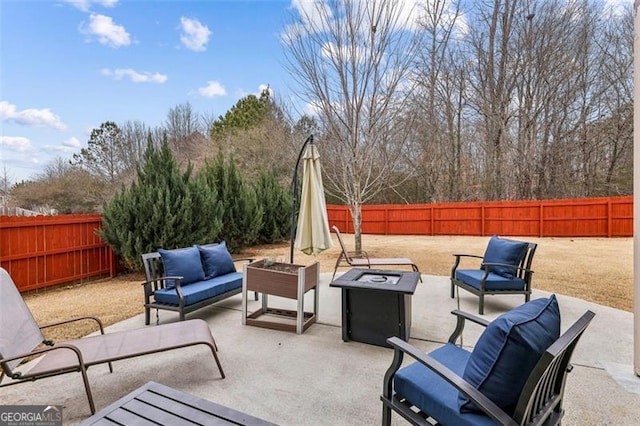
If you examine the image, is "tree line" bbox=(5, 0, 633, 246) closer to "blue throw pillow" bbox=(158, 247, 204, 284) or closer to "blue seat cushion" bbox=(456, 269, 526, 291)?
"blue seat cushion" bbox=(456, 269, 526, 291)

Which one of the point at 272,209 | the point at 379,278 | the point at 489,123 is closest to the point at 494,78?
the point at 489,123

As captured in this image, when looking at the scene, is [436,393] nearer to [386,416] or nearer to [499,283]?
[386,416]

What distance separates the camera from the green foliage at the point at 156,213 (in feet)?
21.1

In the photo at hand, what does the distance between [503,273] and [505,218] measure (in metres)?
10.0

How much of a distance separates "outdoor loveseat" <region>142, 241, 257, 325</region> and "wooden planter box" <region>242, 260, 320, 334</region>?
0.44m

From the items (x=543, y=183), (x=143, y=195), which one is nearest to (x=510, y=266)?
(x=143, y=195)

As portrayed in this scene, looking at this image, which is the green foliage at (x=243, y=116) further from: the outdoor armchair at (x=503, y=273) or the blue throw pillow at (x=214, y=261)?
the outdoor armchair at (x=503, y=273)

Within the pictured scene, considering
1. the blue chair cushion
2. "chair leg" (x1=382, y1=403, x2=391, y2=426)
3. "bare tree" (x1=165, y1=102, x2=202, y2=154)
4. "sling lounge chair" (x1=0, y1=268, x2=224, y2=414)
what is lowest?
"chair leg" (x1=382, y1=403, x2=391, y2=426)

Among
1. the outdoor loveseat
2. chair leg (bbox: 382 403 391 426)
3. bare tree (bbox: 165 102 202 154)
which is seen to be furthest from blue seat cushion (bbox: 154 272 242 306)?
bare tree (bbox: 165 102 202 154)

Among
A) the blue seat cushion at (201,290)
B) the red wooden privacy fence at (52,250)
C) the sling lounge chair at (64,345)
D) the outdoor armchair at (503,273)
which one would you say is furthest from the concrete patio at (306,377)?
the red wooden privacy fence at (52,250)

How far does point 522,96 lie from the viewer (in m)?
13.9

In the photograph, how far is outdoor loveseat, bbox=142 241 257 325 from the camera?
3533 mm

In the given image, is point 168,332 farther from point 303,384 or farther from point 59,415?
point 303,384

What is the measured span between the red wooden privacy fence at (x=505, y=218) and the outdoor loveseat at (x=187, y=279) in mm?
11312
